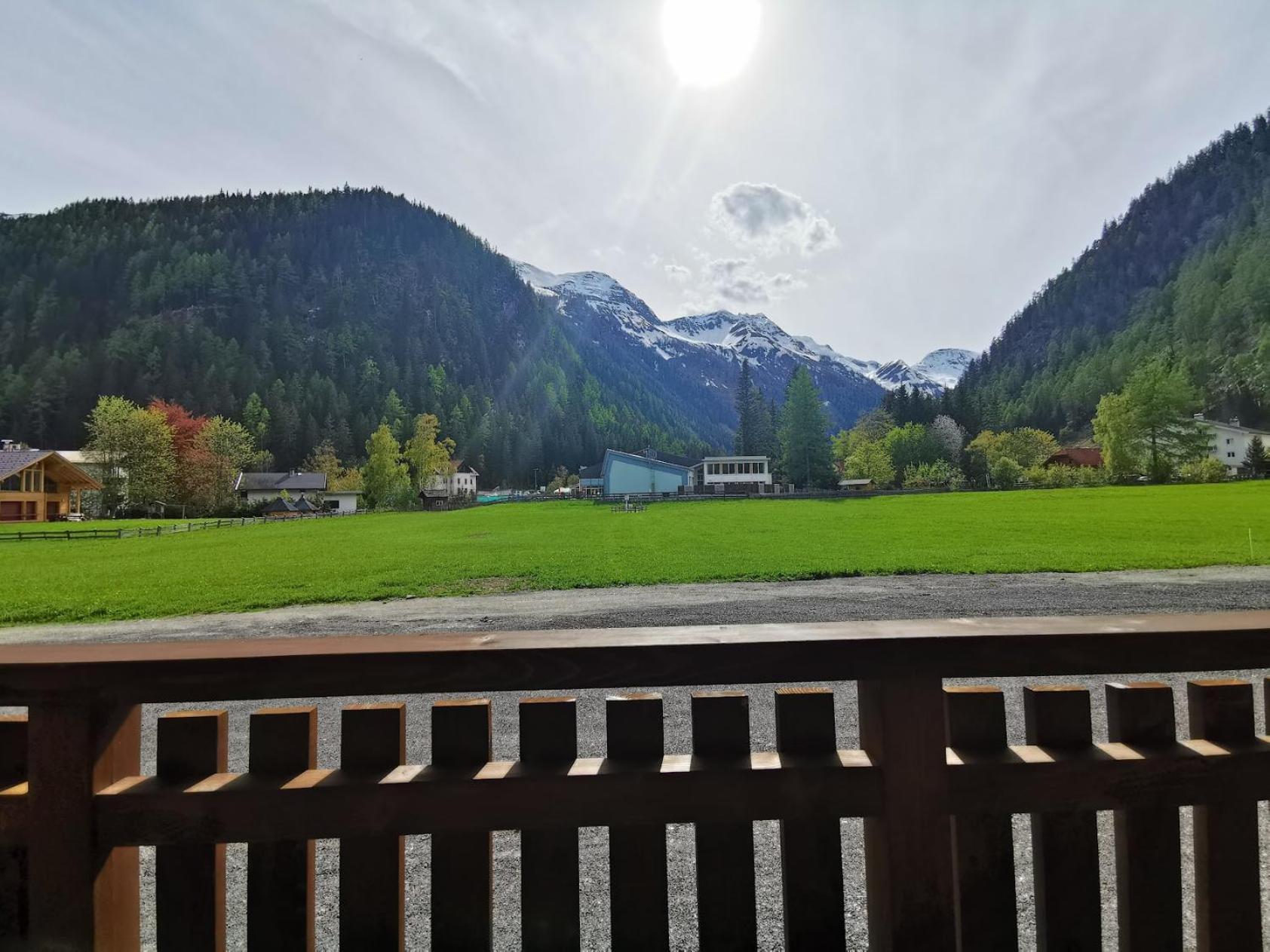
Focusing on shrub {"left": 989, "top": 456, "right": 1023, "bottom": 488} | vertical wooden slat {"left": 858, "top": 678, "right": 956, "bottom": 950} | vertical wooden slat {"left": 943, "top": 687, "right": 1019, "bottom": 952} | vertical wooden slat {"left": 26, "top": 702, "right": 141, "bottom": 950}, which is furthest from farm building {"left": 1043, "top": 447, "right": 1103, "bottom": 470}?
vertical wooden slat {"left": 26, "top": 702, "right": 141, "bottom": 950}

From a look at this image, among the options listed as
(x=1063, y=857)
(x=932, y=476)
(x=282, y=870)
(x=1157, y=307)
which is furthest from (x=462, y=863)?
(x=1157, y=307)

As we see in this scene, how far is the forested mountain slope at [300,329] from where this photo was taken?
95750 millimetres

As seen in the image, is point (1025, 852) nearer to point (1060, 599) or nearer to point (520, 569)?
point (1060, 599)

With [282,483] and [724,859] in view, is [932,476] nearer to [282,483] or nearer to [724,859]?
[724,859]

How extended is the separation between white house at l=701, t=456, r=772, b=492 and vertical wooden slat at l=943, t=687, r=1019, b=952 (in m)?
63.3

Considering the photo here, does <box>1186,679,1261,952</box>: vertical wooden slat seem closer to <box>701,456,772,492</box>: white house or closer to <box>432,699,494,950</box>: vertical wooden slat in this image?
<box>432,699,494,950</box>: vertical wooden slat

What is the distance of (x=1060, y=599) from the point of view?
9.25m

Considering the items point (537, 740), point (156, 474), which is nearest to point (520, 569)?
point (537, 740)

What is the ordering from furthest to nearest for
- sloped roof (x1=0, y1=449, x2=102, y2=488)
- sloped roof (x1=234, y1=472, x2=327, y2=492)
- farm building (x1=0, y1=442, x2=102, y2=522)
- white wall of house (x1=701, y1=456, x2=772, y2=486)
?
1. sloped roof (x1=234, y1=472, x2=327, y2=492)
2. white wall of house (x1=701, y1=456, x2=772, y2=486)
3. farm building (x1=0, y1=442, x2=102, y2=522)
4. sloped roof (x1=0, y1=449, x2=102, y2=488)

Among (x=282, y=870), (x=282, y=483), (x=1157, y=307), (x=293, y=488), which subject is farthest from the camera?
(x=1157, y=307)

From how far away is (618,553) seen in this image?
17.8m

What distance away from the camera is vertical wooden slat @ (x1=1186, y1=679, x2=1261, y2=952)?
128cm

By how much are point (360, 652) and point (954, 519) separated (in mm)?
29399

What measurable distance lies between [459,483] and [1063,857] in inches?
3986
